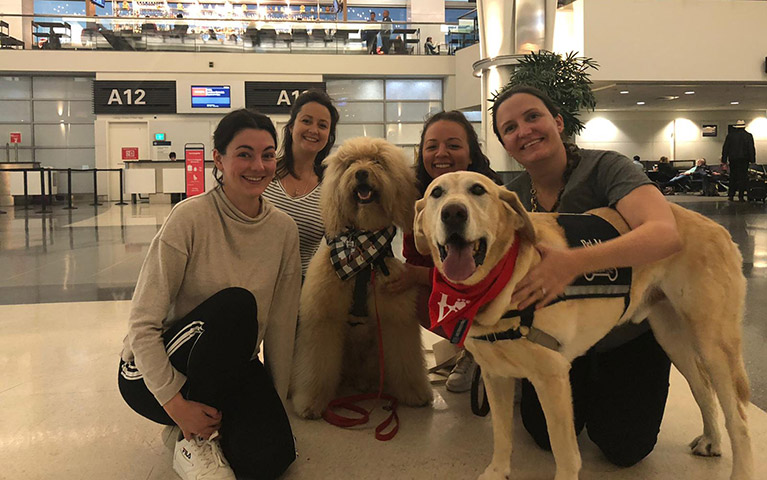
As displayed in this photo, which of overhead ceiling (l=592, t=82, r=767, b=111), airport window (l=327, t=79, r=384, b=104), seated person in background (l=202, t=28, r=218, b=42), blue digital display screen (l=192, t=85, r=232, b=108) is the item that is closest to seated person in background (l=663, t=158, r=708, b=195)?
overhead ceiling (l=592, t=82, r=767, b=111)

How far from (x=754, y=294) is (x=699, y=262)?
3.12m

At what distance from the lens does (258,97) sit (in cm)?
1652

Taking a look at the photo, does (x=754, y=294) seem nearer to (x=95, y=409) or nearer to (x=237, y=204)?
(x=237, y=204)

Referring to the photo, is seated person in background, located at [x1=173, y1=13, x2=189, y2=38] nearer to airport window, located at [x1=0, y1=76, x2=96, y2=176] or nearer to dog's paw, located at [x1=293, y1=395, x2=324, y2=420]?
airport window, located at [x1=0, y1=76, x2=96, y2=176]

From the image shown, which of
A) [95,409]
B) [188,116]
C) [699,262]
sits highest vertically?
[188,116]

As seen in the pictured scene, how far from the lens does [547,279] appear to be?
4.85 ft

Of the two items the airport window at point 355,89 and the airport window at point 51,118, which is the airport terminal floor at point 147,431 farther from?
the airport window at point 51,118

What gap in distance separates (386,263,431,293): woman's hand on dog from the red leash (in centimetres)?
8

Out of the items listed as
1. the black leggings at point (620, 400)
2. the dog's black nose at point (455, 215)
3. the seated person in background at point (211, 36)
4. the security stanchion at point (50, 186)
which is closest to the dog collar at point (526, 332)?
the dog's black nose at point (455, 215)

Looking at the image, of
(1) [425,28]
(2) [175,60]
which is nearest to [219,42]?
(2) [175,60]

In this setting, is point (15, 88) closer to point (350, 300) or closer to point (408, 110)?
point (408, 110)

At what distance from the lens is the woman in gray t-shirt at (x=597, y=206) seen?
1.75 m

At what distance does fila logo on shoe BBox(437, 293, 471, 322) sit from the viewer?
1.47 meters

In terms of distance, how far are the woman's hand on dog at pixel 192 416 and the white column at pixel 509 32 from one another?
625cm
